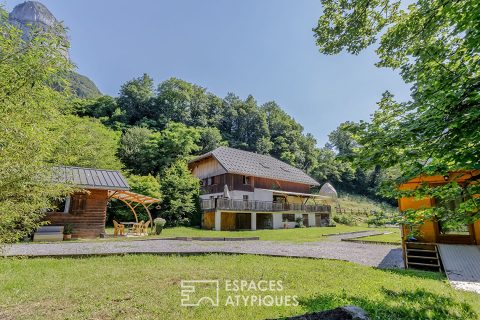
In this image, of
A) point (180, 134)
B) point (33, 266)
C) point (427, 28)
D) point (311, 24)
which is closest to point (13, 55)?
point (33, 266)

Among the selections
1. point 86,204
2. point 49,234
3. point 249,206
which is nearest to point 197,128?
point 249,206

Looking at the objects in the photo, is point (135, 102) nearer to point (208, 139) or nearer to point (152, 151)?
point (208, 139)

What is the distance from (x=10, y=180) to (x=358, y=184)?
6076 centimetres

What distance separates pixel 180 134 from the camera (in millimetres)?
33344

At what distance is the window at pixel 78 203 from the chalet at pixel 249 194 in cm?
996

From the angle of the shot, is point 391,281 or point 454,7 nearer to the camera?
point 454,7

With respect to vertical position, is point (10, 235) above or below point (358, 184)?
below

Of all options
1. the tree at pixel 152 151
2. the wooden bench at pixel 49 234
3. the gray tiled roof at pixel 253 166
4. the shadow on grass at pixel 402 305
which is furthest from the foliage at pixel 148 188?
the shadow on grass at pixel 402 305

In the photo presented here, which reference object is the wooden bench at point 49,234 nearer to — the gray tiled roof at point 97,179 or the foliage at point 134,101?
the gray tiled roof at point 97,179

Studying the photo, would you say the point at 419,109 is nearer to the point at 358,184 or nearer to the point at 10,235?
the point at 10,235

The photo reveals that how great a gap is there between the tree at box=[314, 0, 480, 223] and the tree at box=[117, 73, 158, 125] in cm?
4428

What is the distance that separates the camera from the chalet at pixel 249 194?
899 inches

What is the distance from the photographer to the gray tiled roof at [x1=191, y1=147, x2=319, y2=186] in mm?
26947

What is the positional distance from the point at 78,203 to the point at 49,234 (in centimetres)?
220
